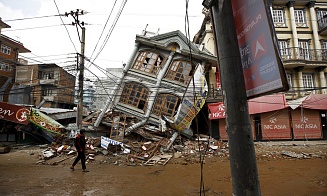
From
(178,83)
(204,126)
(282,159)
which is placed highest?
(178,83)

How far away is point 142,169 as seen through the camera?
9.35 m

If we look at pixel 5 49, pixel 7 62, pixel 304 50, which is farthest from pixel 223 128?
pixel 5 49

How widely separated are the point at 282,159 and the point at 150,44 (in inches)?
495

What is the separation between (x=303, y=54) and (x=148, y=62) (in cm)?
1513

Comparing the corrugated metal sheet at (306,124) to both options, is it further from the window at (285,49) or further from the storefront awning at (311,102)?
the window at (285,49)

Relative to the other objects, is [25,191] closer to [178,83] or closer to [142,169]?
[142,169]

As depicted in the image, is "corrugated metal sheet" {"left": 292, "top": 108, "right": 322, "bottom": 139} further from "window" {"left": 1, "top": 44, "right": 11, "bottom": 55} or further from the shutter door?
"window" {"left": 1, "top": 44, "right": 11, "bottom": 55}

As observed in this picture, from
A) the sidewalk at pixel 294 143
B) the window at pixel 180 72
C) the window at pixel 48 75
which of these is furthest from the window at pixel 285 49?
the window at pixel 48 75

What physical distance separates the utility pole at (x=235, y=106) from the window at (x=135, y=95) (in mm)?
13900

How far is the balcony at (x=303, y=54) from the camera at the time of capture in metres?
18.5

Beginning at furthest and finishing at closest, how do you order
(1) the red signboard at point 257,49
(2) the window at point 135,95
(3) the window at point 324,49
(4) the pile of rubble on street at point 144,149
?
(3) the window at point 324,49
(2) the window at point 135,95
(4) the pile of rubble on street at point 144,149
(1) the red signboard at point 257,49

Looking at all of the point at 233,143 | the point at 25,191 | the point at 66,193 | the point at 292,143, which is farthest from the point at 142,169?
the point at 292,143

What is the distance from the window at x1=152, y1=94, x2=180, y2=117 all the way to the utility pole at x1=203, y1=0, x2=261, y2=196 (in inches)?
532

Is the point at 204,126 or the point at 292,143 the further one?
the point at 204,126
